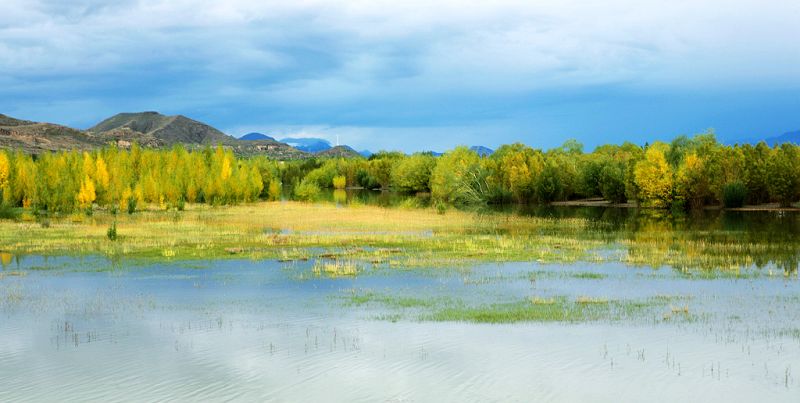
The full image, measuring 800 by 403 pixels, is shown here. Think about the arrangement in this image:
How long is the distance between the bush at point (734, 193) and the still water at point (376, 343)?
249 ft

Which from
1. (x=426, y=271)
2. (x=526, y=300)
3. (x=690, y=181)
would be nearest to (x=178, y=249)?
(x=426, y=271)

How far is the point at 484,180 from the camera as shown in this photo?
136125 millimetres

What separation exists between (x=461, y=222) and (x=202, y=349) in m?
55.0

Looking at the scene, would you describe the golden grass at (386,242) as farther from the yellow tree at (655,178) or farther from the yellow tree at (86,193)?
the yellow tree at (655,178)

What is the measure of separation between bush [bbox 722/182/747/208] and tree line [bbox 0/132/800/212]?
5.1 inches

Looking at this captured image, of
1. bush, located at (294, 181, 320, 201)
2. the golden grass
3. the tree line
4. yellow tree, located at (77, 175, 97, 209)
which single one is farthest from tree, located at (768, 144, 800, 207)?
yellow tree, located at (77, 175, 97, 209)

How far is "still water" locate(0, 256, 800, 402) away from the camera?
18.8 m

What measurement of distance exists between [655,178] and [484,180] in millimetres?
32115

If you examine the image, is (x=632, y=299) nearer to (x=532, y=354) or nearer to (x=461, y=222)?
(x=532, y=354)

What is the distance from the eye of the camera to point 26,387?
61.8ft

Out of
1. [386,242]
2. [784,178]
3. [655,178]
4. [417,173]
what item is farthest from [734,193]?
[417,173]

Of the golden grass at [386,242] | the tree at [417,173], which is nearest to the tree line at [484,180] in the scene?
the golden grass at [386,242]

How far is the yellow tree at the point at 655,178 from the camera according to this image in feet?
370

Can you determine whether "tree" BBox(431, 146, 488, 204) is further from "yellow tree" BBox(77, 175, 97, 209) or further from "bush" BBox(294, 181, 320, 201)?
"yellow tree" BBox(77, 175, 97, 209)
